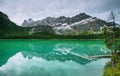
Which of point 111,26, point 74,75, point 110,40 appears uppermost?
point 111,26

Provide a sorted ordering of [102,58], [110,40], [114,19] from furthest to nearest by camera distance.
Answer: [102,58], [110,40], [114,19]

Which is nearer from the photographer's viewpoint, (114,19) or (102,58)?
(114,19)

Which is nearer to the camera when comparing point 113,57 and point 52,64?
point 113,57

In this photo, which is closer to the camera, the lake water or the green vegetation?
the green vegetation

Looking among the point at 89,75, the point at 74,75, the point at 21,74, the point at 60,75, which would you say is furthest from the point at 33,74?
the point at 89,75

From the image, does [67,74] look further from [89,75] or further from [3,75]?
[3,75]

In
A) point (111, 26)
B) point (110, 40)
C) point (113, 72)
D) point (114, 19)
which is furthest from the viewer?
point (110, 40)

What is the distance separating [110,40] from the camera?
115 ft

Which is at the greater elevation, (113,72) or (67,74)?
(113,72)

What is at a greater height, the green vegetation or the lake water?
the green vegetation

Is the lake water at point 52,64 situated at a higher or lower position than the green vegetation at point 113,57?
lower

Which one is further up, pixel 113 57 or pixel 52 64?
pixel 113 57

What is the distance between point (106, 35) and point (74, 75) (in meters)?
8.92

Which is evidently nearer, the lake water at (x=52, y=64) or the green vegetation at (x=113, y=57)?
the green vegetation at (x=113, y=57)
